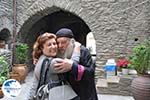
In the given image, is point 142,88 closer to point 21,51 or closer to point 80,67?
point 80,67

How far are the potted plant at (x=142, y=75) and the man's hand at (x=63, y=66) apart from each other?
2633mm

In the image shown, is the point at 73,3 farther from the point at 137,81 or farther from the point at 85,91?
the point at 85,91

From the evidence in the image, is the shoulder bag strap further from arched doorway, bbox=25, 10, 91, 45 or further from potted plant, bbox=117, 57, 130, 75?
arched doorway, bbox=25, 10, 91, 45

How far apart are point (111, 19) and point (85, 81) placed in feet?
15.7

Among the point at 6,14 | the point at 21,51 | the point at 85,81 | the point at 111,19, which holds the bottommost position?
the point at 85,81

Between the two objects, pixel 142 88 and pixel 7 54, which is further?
pixel 7 54

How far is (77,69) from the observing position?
1471 millimetres

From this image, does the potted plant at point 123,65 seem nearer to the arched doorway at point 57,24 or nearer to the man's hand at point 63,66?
the arched doorway at point 57,24

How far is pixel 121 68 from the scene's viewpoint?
18.1 ft

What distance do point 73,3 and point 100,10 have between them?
0.73 m

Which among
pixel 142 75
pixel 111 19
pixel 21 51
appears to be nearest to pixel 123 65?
pixel 111 19

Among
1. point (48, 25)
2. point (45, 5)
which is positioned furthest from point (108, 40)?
point (48, 25)

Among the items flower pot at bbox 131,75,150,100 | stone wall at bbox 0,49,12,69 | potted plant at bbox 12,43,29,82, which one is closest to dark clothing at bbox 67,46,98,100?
flower pot at bbox 131,75,150,100

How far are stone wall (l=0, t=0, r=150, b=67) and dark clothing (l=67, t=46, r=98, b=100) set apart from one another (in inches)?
181
